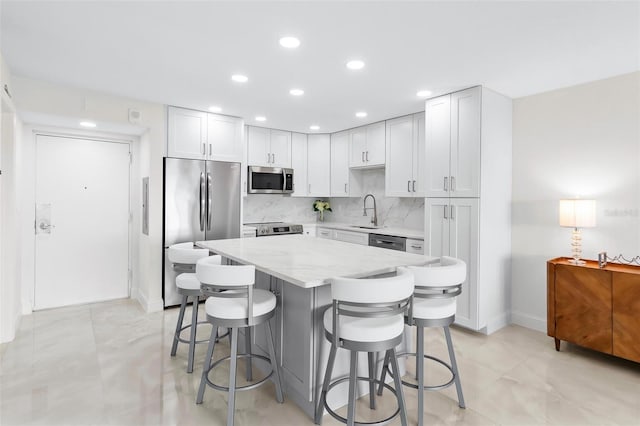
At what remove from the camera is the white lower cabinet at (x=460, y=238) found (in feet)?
11.0

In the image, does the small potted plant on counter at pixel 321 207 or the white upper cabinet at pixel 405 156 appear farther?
the small potted plant on counter at pixel 321 207

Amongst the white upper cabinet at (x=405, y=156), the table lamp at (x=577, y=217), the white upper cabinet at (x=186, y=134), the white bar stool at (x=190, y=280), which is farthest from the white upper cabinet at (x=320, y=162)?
the table lamp at (x=577, y=217)

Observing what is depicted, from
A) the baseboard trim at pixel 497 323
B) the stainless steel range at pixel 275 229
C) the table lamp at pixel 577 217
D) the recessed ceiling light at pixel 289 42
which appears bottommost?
the baseboard trim at pixel 497 323

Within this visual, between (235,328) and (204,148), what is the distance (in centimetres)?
286

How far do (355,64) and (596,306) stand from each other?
278cm

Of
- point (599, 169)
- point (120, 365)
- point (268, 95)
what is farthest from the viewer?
point (268, 95)

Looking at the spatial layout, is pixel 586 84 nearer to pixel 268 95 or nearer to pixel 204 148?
pixel 268 95

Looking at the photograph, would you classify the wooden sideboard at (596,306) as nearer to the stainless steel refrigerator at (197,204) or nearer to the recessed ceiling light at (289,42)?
the recessed ceiling light at (289,42)

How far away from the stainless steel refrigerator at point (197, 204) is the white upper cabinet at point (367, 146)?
1758mm

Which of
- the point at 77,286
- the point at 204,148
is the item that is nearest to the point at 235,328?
the point at 204,148

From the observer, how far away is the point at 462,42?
2.40 m

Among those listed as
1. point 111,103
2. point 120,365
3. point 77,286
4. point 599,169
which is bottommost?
point 120,365

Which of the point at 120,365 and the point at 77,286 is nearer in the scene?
the point at 120,365

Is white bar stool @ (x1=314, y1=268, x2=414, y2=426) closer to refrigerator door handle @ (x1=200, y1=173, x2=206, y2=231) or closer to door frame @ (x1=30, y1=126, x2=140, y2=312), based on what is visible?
refrigerator door handle @ (x1=200, y1=173, x2=206, y2=231)
